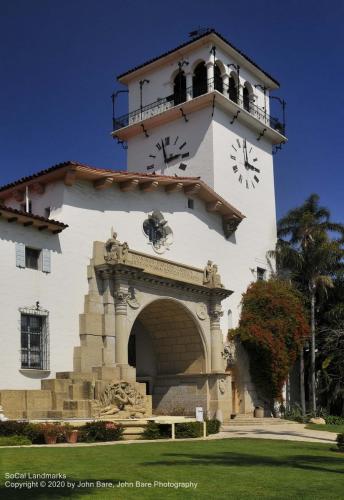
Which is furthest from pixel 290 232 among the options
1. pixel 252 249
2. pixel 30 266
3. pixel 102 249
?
pixel 30 266

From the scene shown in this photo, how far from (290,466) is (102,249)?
1514 centimetres

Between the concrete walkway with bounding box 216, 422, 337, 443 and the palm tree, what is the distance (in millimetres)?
7065

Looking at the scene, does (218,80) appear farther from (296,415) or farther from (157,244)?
(296,415)

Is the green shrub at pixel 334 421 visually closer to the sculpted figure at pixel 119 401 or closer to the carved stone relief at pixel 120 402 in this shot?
the carved stone relief at pixel 120 402

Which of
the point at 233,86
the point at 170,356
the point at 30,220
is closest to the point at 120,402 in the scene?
the point at 30,220

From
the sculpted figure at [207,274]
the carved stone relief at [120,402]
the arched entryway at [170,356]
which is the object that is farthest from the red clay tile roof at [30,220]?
the sculpted figure at [207,274]

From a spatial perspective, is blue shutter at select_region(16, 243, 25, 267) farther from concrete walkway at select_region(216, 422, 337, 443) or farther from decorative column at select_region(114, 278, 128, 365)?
concrete walkway at select_region(216, 422, 337, 443)

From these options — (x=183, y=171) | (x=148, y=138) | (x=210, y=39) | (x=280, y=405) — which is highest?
(x=210, y=39)

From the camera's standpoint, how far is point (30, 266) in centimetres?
2480

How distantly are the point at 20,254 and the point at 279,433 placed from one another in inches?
489

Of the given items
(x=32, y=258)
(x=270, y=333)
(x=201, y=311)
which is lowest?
(x=270, y=333)

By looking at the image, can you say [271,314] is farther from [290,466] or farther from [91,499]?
[91,499]

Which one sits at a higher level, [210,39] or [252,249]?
[210,39]

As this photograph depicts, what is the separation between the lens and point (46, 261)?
25.1m
